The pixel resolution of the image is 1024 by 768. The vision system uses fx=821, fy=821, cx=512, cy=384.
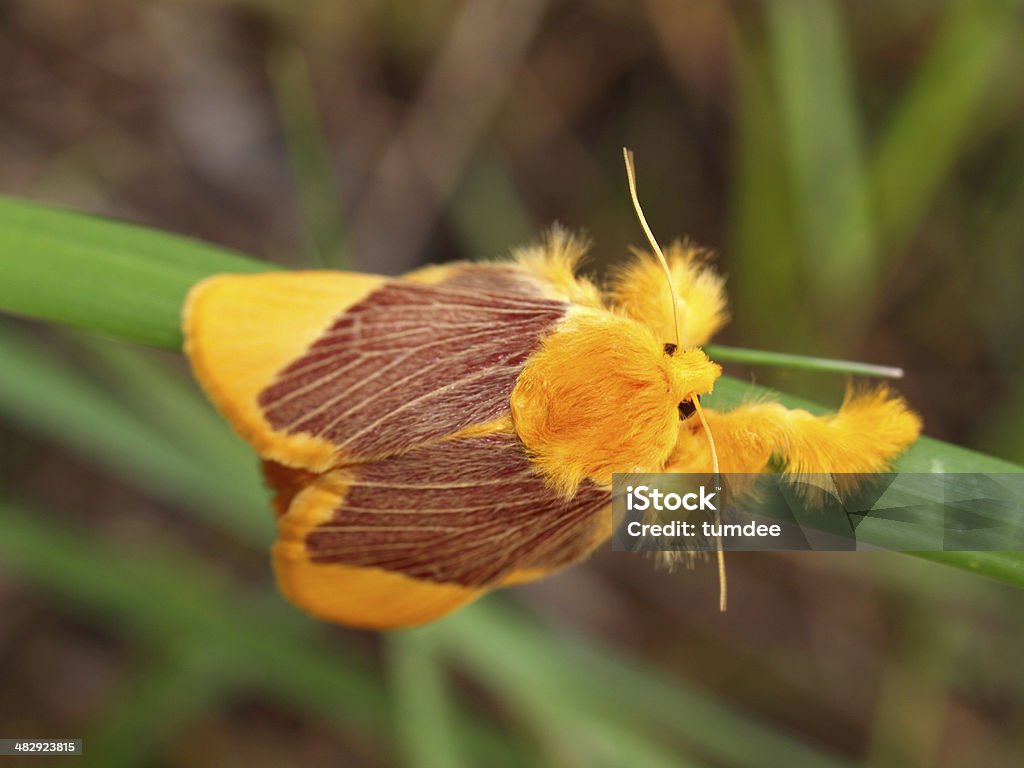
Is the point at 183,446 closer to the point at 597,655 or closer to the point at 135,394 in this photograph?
the point at 135,394

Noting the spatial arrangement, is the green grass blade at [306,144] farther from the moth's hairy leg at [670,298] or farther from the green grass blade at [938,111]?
the green grass blade at [938,111]

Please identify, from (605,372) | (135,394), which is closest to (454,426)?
(605,372)

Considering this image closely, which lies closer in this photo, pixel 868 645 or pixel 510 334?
pixel 510 334

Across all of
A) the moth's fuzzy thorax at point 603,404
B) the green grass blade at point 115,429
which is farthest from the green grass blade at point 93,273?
the green grass blade at point 115,429

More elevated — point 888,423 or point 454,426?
point 888,423

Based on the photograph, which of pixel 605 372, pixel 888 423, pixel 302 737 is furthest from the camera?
pixel 302 737

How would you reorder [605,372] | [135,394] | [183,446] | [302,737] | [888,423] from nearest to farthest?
[605,372] < [888,423] < [183,446] < [135,394] < [302,737]

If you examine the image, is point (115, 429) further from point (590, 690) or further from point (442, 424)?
point (590, 690)

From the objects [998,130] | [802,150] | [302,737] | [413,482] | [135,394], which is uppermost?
[998,130]
